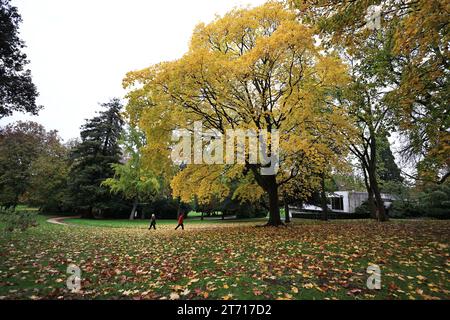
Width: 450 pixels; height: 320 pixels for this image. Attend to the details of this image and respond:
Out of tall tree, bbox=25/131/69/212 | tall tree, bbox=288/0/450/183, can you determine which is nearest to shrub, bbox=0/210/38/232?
tall tree, bbox=288/0/450/183

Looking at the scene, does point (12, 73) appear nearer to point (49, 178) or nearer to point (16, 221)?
point (16, 221)

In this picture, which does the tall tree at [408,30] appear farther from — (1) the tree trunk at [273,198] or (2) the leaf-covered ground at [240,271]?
(1) the tree trunk at [273,198]

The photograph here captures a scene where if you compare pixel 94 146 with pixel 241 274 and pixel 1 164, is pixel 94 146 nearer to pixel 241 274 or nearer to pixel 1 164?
pixel 1 164

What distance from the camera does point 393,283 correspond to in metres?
4.84

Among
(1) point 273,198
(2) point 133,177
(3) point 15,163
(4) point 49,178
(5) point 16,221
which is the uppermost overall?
(3) point 15,163

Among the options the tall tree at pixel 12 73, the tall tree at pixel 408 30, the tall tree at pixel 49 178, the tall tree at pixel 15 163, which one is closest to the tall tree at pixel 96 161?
the tall tree at pixel 49 178

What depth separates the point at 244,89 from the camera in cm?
1428

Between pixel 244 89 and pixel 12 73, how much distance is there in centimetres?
1338

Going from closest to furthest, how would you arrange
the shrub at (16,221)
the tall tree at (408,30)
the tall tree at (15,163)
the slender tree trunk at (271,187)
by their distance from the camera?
the tall tree at (408,30) → the shrub at (16,221) → the slender tree trunk at (271,187) → the tall tree at (15,163)

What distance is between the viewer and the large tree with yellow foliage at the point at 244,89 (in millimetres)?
11844

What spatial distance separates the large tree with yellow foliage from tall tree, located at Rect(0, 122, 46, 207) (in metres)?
30.2

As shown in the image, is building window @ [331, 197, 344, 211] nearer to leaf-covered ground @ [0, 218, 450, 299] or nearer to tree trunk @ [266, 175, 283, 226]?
tree trunk @ [266, 175, 283, 226]

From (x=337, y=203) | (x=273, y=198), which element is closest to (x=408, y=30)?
(x=273, y=198)

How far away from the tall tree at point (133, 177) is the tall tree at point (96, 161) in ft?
6.43
